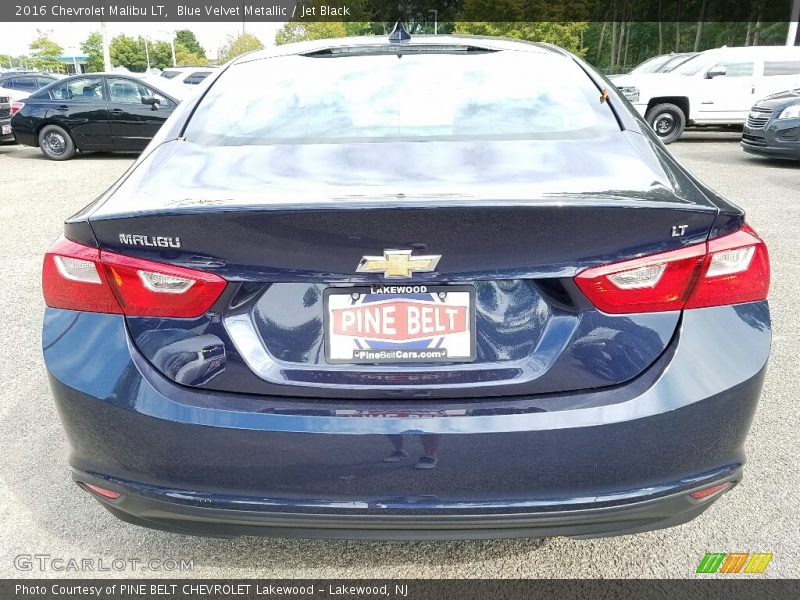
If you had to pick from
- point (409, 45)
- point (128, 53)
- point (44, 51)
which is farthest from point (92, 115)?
point (128, 53)

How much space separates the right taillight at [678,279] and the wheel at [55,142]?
13746 mm

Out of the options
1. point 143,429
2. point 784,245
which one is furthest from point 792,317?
point 143,429

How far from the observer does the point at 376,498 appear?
5.53ft

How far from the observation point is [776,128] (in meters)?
10.8

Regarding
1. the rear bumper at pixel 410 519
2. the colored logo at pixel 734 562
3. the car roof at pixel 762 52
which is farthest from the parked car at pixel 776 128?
the rear bumper at pixel 410 519

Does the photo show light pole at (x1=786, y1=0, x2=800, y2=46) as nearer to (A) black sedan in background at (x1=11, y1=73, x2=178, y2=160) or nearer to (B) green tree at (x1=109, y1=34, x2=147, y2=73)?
(A) black sedan in background at (x1=11, y1=73, x2=178, y2=160)

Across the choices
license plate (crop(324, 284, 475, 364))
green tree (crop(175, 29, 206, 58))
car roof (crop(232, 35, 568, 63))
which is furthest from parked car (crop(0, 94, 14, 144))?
green tree (crop(175, 29, 206, 58))

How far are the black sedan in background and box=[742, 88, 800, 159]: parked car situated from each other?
383 inches

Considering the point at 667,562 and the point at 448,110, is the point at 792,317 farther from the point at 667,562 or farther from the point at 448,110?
the point at 448,110

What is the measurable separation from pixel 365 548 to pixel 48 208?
741 cm

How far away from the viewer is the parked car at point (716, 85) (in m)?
14.3

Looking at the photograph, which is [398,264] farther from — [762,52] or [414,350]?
[762,52]

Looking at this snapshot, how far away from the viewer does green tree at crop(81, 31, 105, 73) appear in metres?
93.5

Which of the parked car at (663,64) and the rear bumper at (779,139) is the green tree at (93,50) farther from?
the rear bumper at (779,139)
